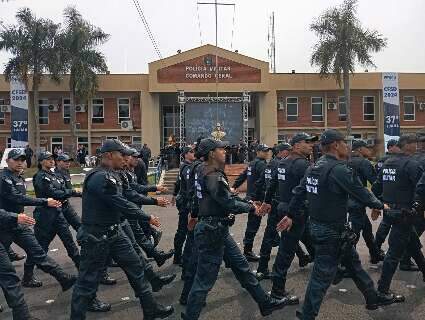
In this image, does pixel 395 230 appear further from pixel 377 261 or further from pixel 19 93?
pixel 19 93

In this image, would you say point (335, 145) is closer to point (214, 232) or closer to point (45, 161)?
point (214, 232)

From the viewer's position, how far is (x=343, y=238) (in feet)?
15.2

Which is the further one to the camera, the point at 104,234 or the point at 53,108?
the point at 53,108

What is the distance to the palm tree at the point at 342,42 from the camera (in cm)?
3083

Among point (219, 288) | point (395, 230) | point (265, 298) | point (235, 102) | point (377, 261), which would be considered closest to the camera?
point (265, 298)

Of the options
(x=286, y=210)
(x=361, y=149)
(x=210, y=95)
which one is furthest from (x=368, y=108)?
(x=286, y=210)

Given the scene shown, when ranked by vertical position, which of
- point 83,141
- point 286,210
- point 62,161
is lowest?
point 286,210

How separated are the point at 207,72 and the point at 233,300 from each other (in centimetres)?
2922

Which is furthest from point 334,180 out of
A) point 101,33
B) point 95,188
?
point 101,33

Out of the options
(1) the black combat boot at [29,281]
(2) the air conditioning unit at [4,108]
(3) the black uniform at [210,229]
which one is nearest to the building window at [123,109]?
(2) the air conditioning unit at [4,108]

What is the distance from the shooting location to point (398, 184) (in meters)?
6.01

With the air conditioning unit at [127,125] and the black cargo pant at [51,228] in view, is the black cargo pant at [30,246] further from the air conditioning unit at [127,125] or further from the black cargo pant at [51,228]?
the air conditioning unit at [127,125]

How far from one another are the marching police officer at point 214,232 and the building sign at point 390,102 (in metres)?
30.7

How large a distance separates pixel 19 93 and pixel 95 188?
99.5 feet
